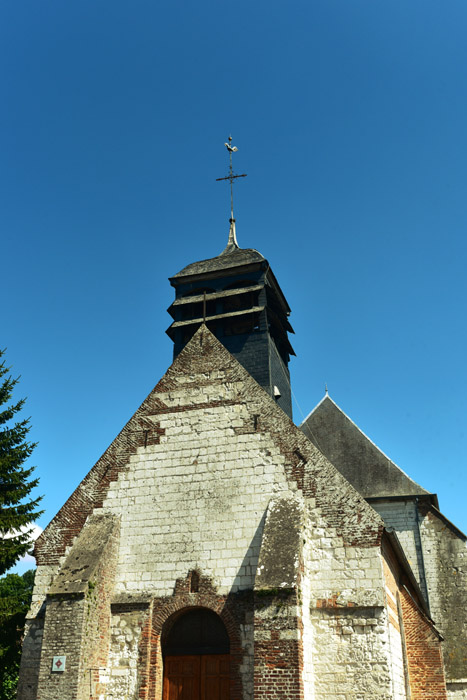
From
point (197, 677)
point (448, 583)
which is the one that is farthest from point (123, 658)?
point (448, 583)

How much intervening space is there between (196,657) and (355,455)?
11.1m

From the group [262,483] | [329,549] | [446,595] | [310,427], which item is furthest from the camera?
[310,427]

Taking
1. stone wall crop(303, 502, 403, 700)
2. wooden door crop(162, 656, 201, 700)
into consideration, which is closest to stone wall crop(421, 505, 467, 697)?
stone wall crop(303, 502, 403, 700)

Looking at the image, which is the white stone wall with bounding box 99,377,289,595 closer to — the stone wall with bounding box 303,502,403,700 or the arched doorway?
the arched doorway

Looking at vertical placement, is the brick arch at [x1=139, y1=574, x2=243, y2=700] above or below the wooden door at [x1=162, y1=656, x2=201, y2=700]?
above

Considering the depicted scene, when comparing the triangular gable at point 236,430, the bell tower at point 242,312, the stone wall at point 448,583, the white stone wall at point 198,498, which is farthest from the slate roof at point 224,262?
the stone wall at point 448,583

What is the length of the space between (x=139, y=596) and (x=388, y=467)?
36.2ft

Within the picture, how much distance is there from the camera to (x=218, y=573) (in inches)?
398

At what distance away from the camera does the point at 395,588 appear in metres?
11.4

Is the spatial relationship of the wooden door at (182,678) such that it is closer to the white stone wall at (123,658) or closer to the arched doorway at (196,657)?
the arched doorway at (196,657)

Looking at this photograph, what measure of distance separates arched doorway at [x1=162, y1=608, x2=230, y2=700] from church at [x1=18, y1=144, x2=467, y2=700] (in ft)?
0.08

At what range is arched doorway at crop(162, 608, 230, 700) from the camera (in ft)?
31.9

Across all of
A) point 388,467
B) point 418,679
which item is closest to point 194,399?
point 418,679

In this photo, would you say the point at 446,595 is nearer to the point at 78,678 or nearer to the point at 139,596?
the point at 139,596
